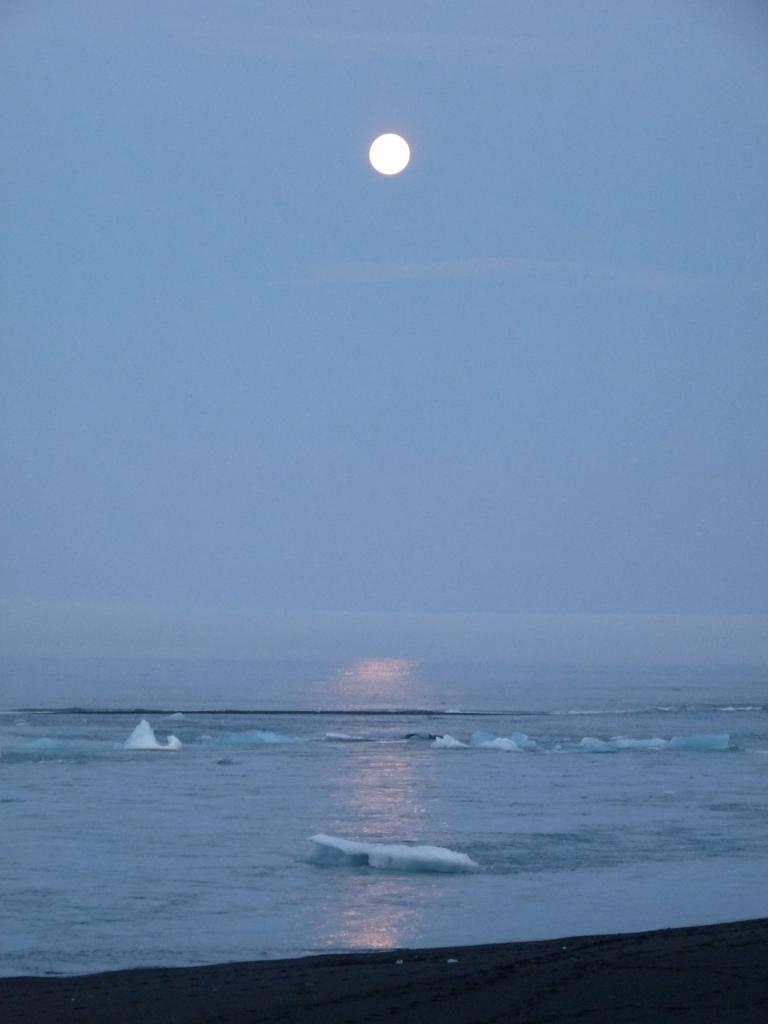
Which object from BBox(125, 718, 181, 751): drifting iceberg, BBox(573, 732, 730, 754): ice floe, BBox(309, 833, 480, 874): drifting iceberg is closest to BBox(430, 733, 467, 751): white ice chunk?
BBox(573, 732, 730, 754): ice floe

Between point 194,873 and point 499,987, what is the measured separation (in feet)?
18.0

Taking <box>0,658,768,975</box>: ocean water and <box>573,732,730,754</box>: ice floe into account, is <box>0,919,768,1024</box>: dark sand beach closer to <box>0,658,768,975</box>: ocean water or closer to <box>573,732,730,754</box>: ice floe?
<box>0,658,768,975</box>: ocean water

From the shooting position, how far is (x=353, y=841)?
41.4 feet

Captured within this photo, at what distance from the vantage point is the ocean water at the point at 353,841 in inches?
346

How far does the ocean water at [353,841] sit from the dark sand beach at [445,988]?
1006 mm

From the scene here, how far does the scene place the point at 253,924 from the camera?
8.89 metres

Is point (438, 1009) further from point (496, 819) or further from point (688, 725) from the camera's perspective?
point (688, 725)

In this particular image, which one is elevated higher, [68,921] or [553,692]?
[553,692]

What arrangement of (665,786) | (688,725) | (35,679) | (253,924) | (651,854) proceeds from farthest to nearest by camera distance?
(35,679)
(688,725)
(665,786)
(651,854)
(253,924)

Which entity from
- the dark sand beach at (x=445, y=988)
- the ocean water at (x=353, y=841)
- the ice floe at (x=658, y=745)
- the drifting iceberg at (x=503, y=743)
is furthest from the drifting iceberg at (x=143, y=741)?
the dark sand beach at (x=445, y=988)

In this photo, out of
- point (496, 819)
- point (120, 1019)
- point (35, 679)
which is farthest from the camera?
point (35, 679)

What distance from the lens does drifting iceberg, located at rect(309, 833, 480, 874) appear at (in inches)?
437

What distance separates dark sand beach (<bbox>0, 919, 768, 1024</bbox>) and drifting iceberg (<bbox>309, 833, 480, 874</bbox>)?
3.54m

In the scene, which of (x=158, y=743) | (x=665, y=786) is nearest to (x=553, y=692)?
(x=158, y=743)
